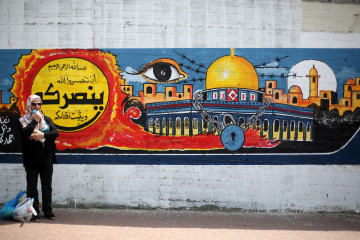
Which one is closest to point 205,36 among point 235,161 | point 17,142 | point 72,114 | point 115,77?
point 115,77

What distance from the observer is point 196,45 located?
6.05 metres

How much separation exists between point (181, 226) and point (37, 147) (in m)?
2.58

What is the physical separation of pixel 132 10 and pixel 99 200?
3541mm

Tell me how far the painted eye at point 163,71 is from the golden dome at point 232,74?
0.52m

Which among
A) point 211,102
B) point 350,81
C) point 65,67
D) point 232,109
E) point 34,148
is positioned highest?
point 65,67

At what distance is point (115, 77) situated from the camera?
20.0ft

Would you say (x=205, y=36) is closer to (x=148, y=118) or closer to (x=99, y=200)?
(x=148, y=118)

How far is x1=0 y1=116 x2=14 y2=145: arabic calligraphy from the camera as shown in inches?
244

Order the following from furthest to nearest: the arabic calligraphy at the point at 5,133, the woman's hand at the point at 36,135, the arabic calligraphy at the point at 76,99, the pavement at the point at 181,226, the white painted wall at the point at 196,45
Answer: the arabic calligraphy at the point at 5,133, the arabic calligraphy at the point at 76,99, the white painted wall at the point at 196,45, the woman's hand at the point at 36,135, the pavement at the point at 181,226

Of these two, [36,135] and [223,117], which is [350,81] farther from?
[36,135]

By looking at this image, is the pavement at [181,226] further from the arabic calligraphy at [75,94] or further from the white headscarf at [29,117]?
the arabic calligraphy at [75,94]

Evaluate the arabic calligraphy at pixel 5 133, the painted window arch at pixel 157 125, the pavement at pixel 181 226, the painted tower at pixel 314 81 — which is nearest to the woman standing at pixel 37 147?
the pavement at pixel 181 226

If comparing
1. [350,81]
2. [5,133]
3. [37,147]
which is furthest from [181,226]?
[350,81]

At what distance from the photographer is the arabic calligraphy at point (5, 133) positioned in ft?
20.3
